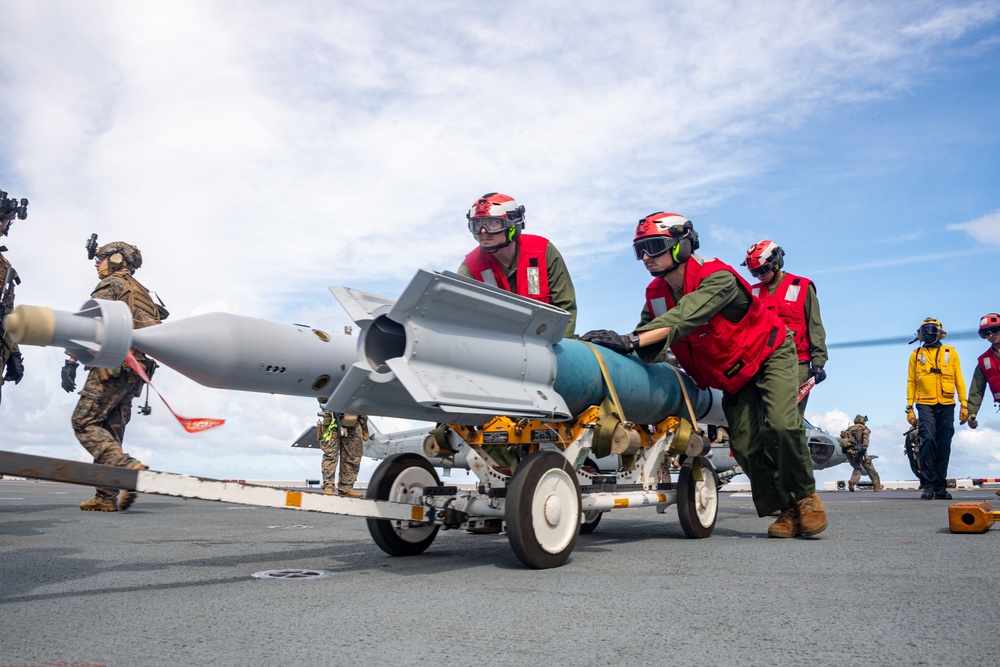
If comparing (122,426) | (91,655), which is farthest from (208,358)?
(122,426)

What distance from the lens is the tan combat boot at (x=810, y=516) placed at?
224 inches

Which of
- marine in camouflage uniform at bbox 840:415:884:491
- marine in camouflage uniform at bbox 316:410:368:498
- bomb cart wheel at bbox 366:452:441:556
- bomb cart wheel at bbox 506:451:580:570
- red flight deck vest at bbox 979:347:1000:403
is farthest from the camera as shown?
marine in camouflage uniform at bbox 840:415:884:491

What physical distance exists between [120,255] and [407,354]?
508 cm

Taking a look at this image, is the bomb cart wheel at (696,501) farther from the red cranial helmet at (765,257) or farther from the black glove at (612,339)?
the red cranial helmet at (765,257)

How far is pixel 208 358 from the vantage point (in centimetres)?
366

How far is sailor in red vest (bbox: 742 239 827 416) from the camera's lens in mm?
7246

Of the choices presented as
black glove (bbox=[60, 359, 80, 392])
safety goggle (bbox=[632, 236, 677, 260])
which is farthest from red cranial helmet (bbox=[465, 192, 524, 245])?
black glove (bbox=[60, 359, 80, 392])

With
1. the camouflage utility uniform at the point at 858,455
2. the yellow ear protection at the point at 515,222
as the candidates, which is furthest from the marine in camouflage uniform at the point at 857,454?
the yellow ear protection at the point at 515,222

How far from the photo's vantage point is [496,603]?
2.97 m

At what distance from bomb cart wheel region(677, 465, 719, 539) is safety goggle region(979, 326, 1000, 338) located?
7421 mm

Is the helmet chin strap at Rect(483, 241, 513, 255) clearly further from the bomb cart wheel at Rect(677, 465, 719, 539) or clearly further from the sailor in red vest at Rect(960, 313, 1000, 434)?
the sailor in red vest at Rect(960, 313, 1000, 434)

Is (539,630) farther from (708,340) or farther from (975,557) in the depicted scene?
(708,340)

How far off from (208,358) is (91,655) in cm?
169

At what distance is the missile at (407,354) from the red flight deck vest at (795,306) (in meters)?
3.17
